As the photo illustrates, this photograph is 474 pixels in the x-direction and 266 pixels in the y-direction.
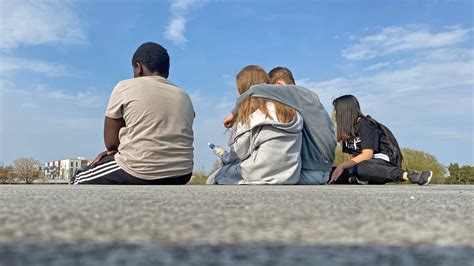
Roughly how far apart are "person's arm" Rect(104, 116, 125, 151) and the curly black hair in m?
0.46

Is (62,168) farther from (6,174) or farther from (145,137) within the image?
(145,137)

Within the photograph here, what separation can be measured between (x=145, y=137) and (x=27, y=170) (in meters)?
3.12

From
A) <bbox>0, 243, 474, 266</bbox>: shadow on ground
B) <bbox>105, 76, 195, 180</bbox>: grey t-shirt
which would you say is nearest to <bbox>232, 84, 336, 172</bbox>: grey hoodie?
<bbox>105, 76, 195, 180</bbox>: grey t-shirt

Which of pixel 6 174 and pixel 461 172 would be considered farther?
pixel 461 172

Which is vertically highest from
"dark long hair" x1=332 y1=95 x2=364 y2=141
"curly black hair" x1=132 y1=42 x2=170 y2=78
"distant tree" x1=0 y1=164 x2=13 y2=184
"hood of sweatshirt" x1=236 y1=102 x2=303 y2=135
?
"curly black hair" x1=132 y1=42 x2=170 y2=78

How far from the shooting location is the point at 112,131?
2.69 metres

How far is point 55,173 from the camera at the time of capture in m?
6.12

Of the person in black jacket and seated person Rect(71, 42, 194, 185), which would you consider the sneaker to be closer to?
the person in black jacket

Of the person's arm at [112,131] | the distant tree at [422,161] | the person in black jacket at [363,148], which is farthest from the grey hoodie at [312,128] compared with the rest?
the distant tree at [422,161]

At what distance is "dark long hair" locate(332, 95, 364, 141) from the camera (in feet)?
12.9

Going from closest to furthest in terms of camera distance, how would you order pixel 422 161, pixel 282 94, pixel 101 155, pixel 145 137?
pixel 145 137 < pixel 101 155 < pixel 282 94 < pixel 422 161

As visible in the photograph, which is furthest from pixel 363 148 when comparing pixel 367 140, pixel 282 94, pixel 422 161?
pixel 422 161

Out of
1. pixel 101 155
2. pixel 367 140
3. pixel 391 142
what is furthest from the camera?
pixel 391 142

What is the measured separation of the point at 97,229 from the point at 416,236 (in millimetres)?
421
